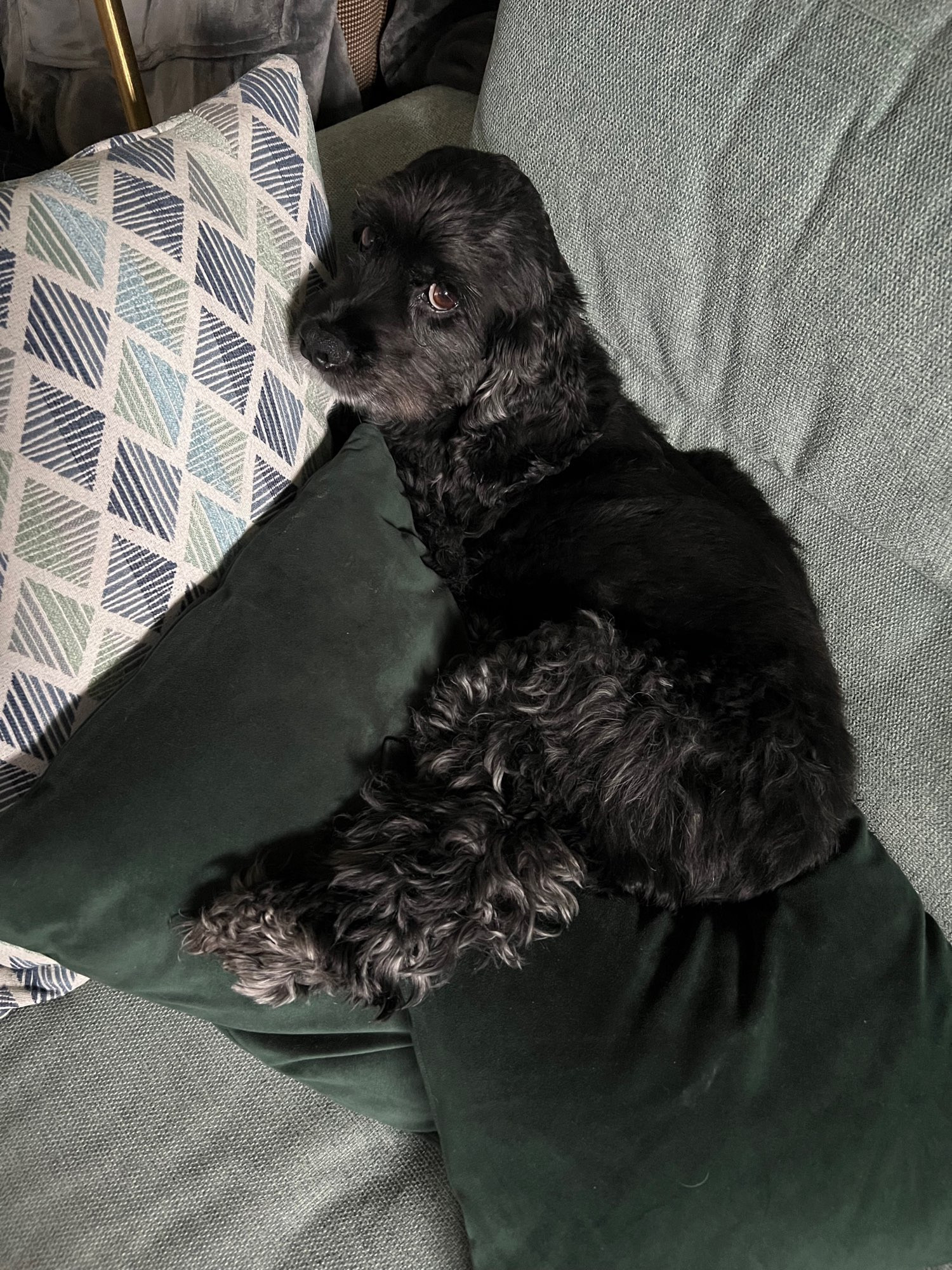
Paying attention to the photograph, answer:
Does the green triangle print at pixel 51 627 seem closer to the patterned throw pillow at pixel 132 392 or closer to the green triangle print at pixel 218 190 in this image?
the patterned throw pillow at pixel 132 392

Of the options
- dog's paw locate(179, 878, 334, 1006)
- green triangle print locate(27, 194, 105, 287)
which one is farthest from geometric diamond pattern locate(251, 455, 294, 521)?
dog's paw locate(179, 878, 334, 1006)

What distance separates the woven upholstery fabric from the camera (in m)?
1.50

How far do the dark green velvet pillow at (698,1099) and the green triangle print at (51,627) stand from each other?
88 cm

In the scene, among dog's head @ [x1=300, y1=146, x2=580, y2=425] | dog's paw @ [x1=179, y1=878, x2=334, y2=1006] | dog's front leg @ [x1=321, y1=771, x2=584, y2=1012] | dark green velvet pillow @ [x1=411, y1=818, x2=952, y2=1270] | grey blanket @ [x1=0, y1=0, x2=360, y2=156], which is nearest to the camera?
dark green velvet pillow @ [x1=411, y1=818, x2=952, y2=1270]

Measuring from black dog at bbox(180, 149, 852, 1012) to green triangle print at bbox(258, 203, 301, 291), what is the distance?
89 mm

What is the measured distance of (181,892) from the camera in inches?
55.5

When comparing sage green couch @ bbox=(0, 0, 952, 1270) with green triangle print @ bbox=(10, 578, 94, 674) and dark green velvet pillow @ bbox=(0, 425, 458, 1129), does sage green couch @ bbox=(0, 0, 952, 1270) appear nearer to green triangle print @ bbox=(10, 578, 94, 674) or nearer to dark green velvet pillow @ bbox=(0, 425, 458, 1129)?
dark green velvet pillow @ bbox=(0, 425, 458, 1129)

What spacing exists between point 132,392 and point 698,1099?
1.54 m

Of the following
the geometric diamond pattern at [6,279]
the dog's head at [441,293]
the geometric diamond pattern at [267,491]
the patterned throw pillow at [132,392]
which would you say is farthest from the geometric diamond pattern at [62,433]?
the dog's head at [441,293]

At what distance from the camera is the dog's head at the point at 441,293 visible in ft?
6.12

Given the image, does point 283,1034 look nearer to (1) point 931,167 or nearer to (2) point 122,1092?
(2) point 122,1092

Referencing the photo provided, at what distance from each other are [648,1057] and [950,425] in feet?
4.05

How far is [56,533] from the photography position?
4.62ft

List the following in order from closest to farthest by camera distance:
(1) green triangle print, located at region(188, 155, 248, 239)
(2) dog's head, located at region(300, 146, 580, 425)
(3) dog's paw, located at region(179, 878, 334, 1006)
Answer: (3) dog's paw, located at region(179, 878, 334, 1006), (1) green triangle print, located at region(188, 155, 248, 239), (2) dog's head, located at region(300, 146, 580, 425)
